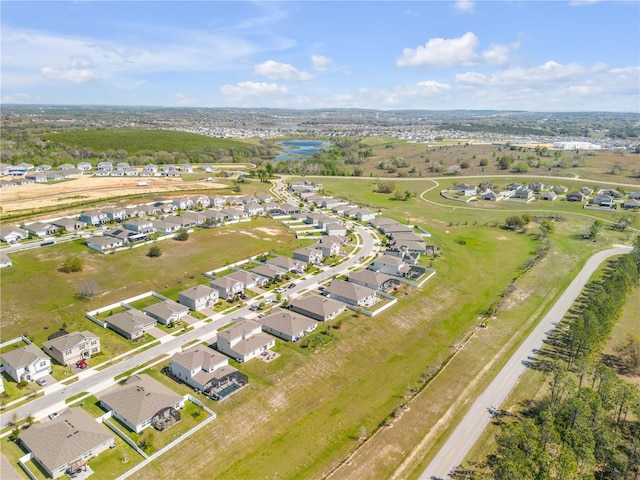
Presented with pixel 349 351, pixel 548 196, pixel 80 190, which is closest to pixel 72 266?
pixel 349 351

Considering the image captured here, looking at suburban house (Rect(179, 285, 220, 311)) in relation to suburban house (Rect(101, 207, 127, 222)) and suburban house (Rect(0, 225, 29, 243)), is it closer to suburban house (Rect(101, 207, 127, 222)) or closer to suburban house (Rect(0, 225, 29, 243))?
suburban house (Rect(0, 225, 29, 243))

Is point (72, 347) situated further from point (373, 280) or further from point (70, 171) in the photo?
point (70, 171)

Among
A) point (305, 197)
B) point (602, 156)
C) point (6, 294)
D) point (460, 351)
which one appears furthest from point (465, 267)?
point (602, 156)

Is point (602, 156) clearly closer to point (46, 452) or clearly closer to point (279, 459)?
point (279, 459)

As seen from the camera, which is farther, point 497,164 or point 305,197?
point 497,164

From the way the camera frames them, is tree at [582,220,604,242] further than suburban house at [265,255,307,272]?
Yes

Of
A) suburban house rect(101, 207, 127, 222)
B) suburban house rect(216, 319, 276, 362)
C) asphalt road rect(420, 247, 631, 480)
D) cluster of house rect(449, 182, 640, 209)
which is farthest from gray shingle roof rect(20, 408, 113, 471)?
cluster of house rect(449, 182, 640, 209)
